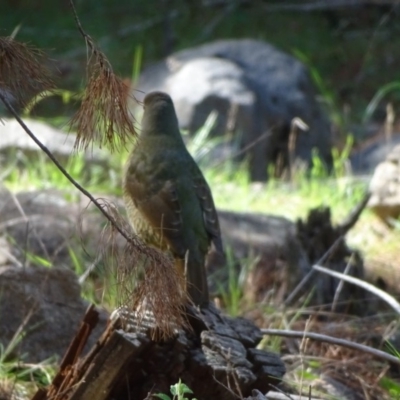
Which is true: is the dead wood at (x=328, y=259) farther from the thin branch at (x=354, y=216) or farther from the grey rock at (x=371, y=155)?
the grey rock at (x=371, y=155)

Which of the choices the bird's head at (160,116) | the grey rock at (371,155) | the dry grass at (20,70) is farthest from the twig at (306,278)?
the grey rock at (371,155)

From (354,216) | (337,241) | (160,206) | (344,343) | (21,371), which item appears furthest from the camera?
(354,216)

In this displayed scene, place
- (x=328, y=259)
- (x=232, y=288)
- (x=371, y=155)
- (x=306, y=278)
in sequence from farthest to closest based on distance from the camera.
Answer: (x=371, y=155)
(x=328, y=259)
(x=232, y=288)
(x=306, y=278)

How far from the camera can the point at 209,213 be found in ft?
16.5

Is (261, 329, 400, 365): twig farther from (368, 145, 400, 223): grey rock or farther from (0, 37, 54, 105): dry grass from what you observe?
(368, 145, 400, 223): grey rock

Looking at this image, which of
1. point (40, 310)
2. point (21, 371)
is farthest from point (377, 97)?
point (21, 371)

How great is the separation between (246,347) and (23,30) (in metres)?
10.3

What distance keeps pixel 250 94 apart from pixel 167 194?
5278 millimetres

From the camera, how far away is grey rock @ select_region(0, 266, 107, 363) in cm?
456

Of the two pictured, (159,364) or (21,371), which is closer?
(159,364)

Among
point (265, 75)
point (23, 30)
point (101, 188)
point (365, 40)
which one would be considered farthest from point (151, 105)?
point (365, 40)

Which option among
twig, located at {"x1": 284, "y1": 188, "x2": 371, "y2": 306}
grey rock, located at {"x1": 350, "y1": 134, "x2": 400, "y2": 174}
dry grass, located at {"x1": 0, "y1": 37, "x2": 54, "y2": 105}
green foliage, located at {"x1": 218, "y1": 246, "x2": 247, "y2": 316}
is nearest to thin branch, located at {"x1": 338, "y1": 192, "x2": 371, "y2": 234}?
twig, located at {"x1": 284, "y1": 188, "x2": 371, "y2": 306}

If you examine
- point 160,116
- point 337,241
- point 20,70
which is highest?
point 20,70

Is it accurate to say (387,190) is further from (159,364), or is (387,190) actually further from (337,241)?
(159,364)
